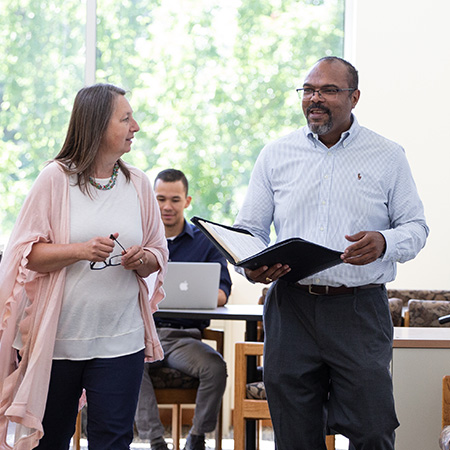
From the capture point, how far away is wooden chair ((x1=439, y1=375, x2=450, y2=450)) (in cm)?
260

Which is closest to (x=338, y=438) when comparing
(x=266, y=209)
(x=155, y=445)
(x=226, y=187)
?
(x=155, y=445)

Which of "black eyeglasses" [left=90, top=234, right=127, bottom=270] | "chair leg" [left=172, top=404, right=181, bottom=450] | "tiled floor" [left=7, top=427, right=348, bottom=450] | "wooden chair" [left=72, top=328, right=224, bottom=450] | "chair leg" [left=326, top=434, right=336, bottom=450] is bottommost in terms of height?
"tiled floor" [left=7, top=427, right=348, bottom=450]

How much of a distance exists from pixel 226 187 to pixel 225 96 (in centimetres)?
74

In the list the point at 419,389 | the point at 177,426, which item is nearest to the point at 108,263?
the point at 419,389

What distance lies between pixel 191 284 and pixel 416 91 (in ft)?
9.21

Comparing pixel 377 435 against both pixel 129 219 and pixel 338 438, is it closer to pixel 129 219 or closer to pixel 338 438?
pixel 129 219

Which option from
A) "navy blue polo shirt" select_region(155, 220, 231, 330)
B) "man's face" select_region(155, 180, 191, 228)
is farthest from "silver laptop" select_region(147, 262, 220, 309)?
"man's face" select_region(155, 180, 191, 228)

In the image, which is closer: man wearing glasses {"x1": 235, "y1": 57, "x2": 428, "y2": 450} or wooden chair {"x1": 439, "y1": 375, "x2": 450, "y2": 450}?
man wearing glasses {"x1": 235, "y1": 57, "x2": 428, "y2": 450}

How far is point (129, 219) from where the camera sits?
7.75 ft

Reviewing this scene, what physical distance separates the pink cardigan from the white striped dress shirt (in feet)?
2.08

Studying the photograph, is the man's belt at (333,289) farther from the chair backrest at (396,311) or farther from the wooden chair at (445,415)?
the chair backrest at (396,311)

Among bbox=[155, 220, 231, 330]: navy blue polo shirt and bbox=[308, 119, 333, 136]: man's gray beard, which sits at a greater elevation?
bbox=[308, 119, 333, 136]: man's gray beard

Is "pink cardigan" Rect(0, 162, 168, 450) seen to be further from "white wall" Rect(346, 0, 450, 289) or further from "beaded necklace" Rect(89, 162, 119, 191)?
"white wall" Rect(346, 0, 450, 289)

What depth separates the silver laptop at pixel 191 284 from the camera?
390 centimetres
